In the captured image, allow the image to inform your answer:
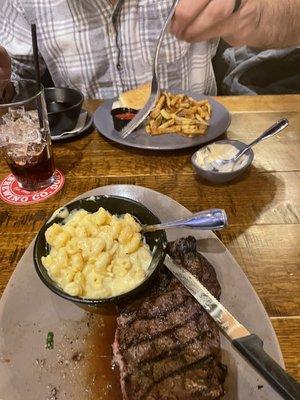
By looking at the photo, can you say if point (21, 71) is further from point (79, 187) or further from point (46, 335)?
point (46, 335)

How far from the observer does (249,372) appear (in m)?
1.06

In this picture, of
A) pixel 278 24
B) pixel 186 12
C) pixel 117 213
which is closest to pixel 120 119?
pixel 186 12

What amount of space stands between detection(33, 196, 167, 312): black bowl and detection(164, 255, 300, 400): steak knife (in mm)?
60

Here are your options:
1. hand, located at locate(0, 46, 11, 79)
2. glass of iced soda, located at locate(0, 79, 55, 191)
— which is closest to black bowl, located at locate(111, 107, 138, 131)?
glass of iced soda, located at locate(0, 79, 55, 191)

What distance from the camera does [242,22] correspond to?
2094 mm

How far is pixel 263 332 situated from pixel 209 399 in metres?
0.27

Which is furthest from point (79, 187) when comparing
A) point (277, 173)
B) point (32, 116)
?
point (277, 173)

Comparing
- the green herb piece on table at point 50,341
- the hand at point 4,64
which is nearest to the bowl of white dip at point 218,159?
the green herb piece on table at point 50,341

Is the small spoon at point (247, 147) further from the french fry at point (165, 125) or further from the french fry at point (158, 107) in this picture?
the french fry at point (158, 107)

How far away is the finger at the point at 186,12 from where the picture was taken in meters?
1.63

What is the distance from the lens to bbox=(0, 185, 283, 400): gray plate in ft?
3.43

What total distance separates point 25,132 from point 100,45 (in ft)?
3.56

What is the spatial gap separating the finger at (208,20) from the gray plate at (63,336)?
89 centimetres

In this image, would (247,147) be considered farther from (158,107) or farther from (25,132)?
(25,132)
